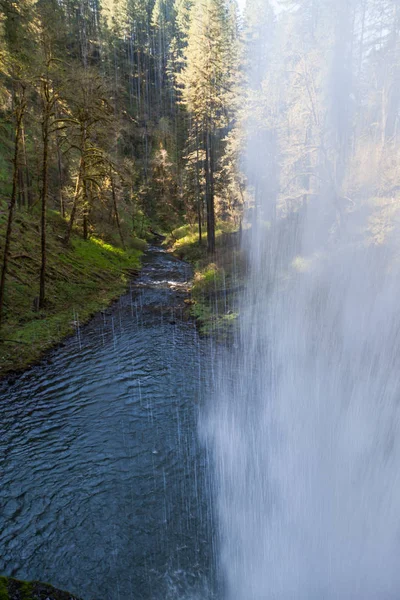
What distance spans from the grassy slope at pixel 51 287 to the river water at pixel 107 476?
1.21 m

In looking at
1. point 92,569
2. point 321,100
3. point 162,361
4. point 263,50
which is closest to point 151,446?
point 92,569

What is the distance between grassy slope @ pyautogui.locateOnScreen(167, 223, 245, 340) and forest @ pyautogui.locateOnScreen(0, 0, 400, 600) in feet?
0.51

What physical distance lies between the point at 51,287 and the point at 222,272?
418 inches

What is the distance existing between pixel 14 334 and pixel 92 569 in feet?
32.2

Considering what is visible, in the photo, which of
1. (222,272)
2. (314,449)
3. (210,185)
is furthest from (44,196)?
(210,185)

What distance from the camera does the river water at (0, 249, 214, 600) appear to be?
5246 mm

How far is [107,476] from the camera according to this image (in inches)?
281

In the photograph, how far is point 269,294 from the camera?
19.6 meters

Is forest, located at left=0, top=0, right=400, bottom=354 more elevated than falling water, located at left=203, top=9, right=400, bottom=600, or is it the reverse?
forest, located at left=0, top=0, right=400, bottom=354

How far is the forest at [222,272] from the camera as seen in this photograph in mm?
6375

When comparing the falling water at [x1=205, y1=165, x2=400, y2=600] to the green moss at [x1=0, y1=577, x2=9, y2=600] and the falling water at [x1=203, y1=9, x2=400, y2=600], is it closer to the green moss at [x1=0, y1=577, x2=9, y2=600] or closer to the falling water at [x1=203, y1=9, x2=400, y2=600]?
the falling water at [x1=203, y1=9, x2=400, y2=600]

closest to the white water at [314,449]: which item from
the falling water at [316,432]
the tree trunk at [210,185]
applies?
the falling water at [316,432]

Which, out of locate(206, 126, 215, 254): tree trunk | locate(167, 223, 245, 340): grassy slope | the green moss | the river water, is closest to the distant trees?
locate(206, 126, 215, 254): tree trunk

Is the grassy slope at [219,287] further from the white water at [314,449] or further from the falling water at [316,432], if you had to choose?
the white water at [314,449]
